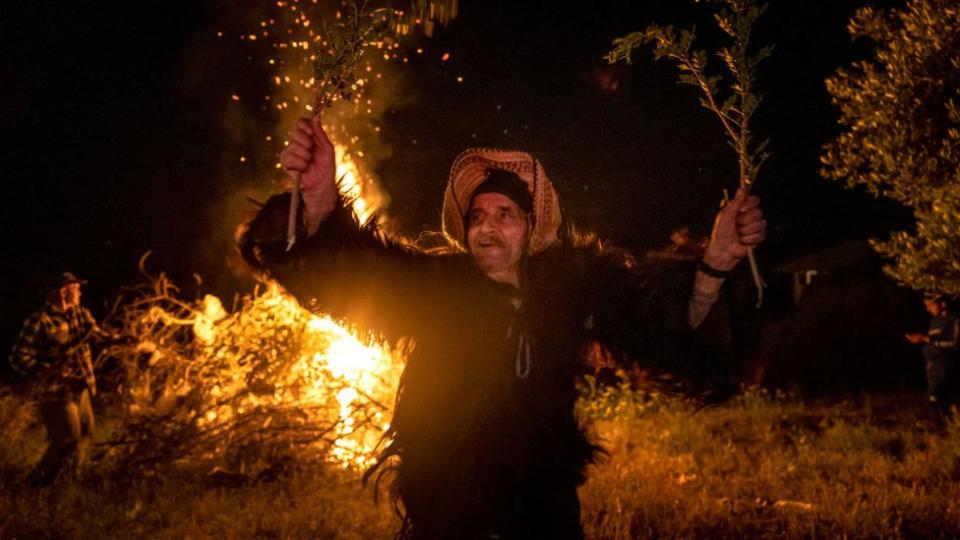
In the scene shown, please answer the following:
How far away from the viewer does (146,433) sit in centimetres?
715

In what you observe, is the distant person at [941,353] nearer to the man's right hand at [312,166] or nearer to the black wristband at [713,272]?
the black wristband at [713,272]

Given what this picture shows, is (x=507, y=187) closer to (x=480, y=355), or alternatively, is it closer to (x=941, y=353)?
(x=480, y=355)

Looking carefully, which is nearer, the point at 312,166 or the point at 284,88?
the point at 312,166

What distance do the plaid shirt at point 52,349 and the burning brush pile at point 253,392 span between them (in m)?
Result: 0.38

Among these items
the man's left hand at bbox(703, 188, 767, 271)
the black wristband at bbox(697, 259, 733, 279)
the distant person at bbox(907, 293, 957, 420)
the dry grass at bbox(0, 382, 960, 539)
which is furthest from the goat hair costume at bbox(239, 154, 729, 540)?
the distant person at bbox(907, 293, 957, 420)

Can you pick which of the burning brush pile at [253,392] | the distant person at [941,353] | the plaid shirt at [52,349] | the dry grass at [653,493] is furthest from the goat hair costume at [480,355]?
the distant person at [941,353]

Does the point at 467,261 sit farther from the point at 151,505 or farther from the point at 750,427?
the point at 750,427

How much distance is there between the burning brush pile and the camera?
7172mm

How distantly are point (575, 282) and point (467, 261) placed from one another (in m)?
0.43

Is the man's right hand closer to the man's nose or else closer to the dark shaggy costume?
the dark shaggy costume

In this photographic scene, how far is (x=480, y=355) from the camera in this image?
9.39ft

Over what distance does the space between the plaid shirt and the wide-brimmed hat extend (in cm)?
539

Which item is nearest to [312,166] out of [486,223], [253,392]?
[486,223]

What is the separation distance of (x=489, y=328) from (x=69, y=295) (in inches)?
241
